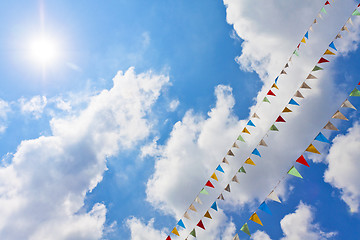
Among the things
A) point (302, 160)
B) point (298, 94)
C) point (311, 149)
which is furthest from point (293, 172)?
point (298, 94)

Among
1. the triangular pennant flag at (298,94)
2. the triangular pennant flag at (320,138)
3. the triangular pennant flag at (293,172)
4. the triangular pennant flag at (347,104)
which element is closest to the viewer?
the triangular pennant flag at (347,104)

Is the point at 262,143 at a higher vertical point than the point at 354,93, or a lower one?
higher

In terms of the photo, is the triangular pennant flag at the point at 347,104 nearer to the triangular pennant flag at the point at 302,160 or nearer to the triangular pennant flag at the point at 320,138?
the triangular pennant flag at the point at 320,138

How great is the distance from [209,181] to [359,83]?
414 inches

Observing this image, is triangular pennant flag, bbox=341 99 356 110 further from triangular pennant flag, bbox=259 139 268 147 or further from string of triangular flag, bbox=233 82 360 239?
triangular pennant flag, bbox=259 139 268 147

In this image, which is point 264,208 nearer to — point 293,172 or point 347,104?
point 293,172

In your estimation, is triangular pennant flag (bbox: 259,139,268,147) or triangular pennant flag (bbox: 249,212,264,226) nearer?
triangular pennant flag (bbox: 249,212,264,226)

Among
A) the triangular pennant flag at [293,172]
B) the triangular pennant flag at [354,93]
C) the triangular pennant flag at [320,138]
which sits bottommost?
the triangular pennant flag at [293,172]

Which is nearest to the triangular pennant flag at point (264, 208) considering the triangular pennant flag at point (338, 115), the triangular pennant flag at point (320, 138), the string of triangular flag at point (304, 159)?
the string of triangular flag at point (304, 159)

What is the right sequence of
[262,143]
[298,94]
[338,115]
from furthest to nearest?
[262,143] < [298,94] < [338,115]

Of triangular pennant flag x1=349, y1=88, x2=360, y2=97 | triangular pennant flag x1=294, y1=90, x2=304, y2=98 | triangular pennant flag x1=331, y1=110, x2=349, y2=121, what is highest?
triangular pennant flag x1=294, y1=90, x2=304, y2=98

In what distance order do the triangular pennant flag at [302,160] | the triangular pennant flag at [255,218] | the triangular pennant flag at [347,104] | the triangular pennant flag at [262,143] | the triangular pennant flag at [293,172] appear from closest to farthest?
the triangular pennant flag at [347,104] < the triangular pennant flag at [293,172] < the triangular pennant flag at [302,160] < the triangular pennant flag at [255,218] < the triangular pennant flag at [262,143]

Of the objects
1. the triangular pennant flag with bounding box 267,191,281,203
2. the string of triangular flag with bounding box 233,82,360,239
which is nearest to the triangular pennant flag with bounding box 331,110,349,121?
the string of triangular flag with bounding box 233,82,360,239

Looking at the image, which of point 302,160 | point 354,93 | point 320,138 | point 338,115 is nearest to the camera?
point 354,93
